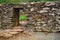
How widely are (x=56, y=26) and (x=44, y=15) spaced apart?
511 millimetres

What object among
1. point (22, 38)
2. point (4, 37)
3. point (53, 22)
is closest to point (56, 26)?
point (53, 22)

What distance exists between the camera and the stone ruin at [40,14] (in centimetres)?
680

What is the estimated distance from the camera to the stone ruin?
6.80 metres

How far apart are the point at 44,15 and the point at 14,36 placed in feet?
3.79

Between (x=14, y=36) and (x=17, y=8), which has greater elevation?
(x=17, y=8)

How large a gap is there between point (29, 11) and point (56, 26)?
38.2 inches

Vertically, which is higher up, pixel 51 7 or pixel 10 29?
pixel 51 7

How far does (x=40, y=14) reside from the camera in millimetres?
6848

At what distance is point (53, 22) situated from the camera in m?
6.84

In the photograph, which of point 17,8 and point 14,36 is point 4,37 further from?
point 17,8

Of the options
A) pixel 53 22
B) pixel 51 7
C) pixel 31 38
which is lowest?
pixel 31 38

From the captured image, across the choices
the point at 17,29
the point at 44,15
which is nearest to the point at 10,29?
the point at 17,29

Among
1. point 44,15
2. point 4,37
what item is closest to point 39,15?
point 44,15

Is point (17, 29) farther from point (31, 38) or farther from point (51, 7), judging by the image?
point (51, 7)
